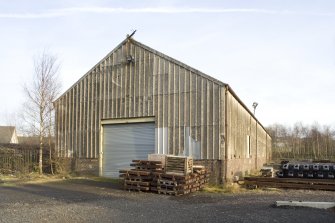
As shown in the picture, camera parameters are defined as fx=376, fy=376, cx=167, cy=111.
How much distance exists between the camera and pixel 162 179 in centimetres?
1513

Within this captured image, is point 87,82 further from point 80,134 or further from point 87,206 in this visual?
point 87,206

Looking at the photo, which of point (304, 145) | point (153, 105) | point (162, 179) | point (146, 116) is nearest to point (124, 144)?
point (146, 116)

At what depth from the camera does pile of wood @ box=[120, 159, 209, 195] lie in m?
14.8

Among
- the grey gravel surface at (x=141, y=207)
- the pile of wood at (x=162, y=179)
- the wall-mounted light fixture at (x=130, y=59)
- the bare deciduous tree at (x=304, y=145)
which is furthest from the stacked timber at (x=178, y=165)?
the bare deciduous tree at (x=304, y=145)

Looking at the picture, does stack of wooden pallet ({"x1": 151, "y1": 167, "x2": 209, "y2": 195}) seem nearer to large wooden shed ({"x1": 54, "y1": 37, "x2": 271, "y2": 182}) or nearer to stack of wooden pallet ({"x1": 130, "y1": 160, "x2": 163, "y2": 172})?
stack of wooden pallet ({"x1": 130, "y1": 160, "x2": 163, "y2": 172})

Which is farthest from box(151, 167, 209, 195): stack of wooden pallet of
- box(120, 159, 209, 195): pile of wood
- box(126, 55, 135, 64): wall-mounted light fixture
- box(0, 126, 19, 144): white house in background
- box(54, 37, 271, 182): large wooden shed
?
box(0, 126, 19, 144): white house in background

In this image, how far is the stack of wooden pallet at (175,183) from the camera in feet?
48.2

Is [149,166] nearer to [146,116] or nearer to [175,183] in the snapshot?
[175,183]

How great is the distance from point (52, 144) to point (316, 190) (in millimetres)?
15905

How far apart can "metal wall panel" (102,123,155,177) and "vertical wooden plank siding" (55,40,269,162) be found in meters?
0.57

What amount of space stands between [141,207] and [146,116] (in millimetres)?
8938

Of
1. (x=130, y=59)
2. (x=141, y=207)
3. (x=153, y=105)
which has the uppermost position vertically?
(x=130, y=59)

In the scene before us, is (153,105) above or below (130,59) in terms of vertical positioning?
below

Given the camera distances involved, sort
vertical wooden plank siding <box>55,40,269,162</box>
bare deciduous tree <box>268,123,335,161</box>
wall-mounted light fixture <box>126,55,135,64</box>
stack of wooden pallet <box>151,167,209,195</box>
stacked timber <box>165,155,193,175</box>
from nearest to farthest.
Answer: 1. stack of wooden pallet <box>151,167,209,195</box>
2. stacked timber <box>165,155,193,175</box>
3. vertical wooden plank siding <box>55,40,269,162</box>
4. wall-mounted light fixture <box>126,55,135,64</box>
5. bare deciduous tree <box>268,123,335,161</box>
